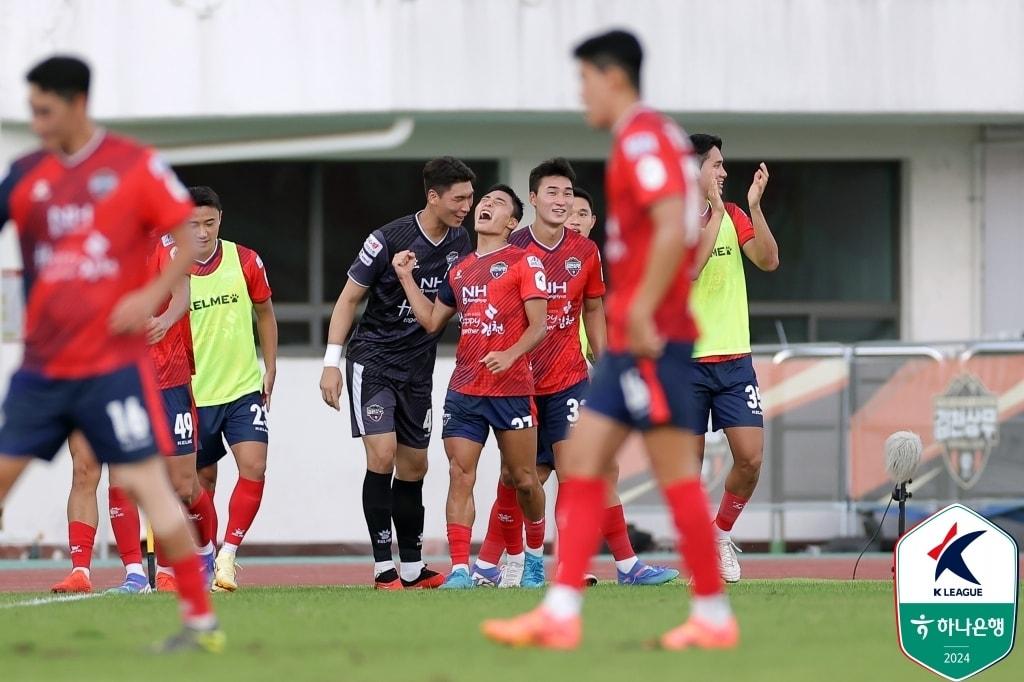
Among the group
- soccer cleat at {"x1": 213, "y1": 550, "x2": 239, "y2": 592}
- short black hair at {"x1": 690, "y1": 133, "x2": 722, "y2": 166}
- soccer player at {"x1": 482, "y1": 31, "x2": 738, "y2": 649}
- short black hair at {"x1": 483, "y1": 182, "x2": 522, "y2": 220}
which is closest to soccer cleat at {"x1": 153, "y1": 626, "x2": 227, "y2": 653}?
soccer player at {"x1": 482, "y1": 31, "x2": 738, "y2": 649}

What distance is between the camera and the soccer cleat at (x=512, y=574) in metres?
11.9

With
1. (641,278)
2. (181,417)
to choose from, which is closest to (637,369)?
(641,278)

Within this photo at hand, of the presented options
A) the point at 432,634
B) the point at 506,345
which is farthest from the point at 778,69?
the point at 432,634

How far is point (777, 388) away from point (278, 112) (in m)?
5.44

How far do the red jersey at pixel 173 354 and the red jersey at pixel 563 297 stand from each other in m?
2.11

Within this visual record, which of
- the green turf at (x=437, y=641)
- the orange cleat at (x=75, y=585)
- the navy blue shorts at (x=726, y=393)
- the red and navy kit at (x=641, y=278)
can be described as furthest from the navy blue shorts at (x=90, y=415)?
the navy blue shorts at (x=726, y=393)

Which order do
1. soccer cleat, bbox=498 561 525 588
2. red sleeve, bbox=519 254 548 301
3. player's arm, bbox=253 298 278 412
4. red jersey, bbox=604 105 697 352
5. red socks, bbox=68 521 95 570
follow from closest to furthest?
red jersey, bbox=604 105 697 352 < red sleeve, bbox=519 254 548 301 < soccer cleat, bbox=498 561 525 588 < red socks, bbox=68 521 95 570 < player's arm, bbox=253 298 278 412

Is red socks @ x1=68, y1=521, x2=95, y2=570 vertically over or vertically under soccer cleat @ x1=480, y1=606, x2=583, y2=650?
under

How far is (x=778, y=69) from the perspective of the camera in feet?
61.4

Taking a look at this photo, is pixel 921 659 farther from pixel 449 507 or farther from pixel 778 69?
pixel 778 69

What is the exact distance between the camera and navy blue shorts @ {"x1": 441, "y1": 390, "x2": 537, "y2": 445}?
37.3ft

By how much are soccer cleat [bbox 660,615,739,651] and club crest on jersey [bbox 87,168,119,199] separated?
2676 millimetres

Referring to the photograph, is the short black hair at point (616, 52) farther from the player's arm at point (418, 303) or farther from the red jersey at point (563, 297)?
the red jersey at point (563, 297)

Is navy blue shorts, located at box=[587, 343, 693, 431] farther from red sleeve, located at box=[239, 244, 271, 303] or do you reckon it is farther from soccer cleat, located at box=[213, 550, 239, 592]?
red sleeve, located at box=[239, 244, 271, 303]
